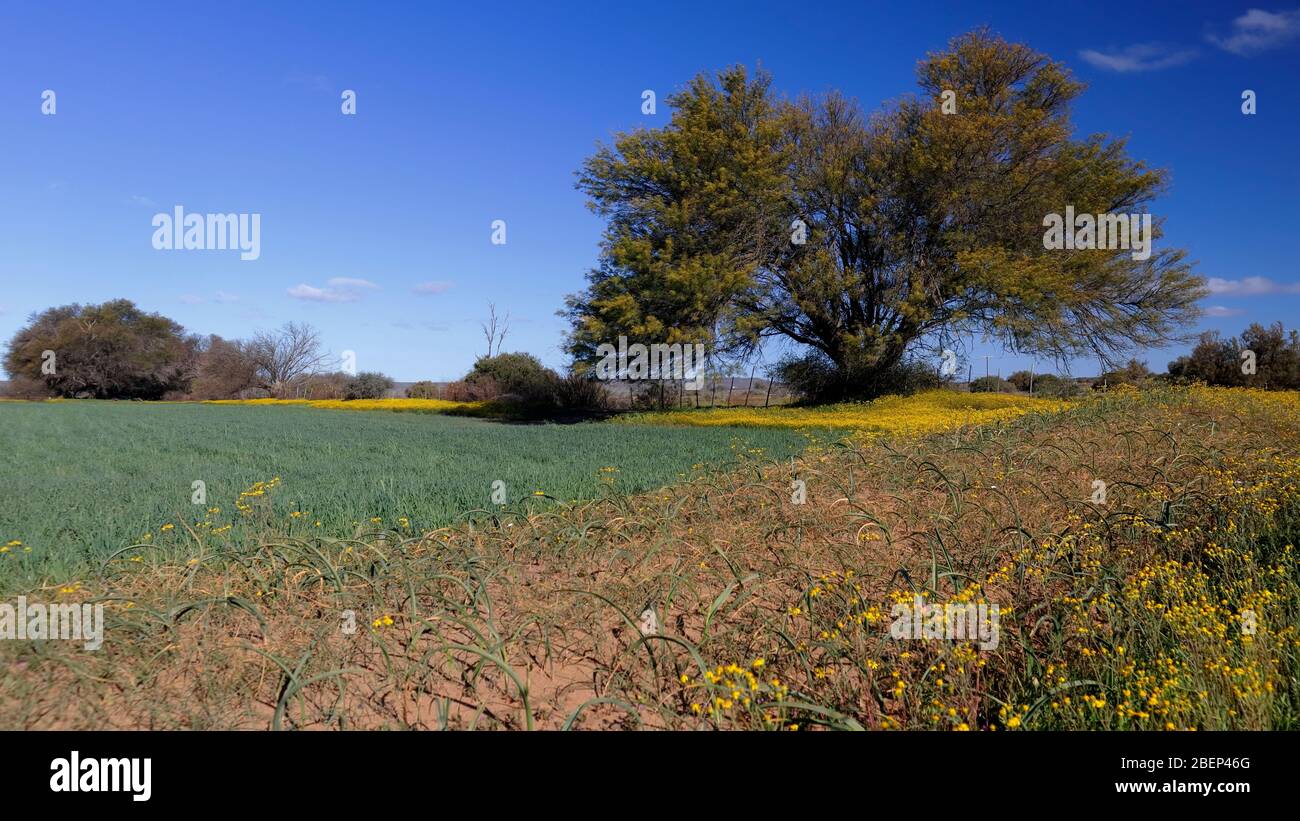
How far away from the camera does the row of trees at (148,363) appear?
49719 mm

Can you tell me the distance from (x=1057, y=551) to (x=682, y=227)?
20594 mm

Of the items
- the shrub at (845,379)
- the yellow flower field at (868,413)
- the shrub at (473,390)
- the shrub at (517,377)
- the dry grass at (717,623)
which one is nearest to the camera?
the dry grass at (717,623)

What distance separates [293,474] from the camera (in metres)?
9.76

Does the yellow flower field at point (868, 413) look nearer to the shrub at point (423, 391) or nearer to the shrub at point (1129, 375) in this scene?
the shrub at point (1129, 375)

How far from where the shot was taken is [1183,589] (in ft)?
12.6

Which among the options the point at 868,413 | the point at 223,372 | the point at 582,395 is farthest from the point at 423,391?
the point at 868,413

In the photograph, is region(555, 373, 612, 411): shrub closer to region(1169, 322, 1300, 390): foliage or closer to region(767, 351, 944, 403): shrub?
region(767, 351, 944, 403): shrub

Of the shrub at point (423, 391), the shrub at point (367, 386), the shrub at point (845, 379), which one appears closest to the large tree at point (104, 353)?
the shrub at point (367, 386)

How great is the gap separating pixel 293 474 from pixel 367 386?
4089 centimetres

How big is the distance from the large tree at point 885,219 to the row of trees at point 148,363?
31242mm
